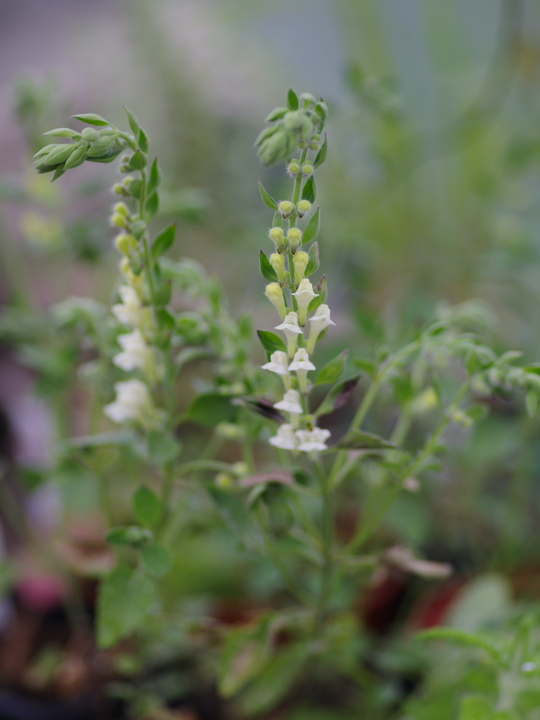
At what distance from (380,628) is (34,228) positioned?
67 cm

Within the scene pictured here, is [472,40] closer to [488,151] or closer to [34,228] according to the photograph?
[488,151]

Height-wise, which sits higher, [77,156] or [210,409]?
[77,156]

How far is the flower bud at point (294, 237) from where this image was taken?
1.08ft

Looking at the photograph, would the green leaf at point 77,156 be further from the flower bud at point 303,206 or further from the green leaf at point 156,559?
the green leaf at point 156,559

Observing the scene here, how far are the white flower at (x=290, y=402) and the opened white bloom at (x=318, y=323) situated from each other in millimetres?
27

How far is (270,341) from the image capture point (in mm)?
356

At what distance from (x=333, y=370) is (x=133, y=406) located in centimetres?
16

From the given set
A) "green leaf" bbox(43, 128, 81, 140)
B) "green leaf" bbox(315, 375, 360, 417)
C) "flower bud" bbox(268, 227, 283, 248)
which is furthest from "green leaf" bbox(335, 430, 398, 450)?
"green leaf" bbox(43, 128, 81, 140)

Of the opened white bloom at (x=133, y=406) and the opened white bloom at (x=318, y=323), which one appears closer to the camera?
the opened white bloom at (x=318, y=323)

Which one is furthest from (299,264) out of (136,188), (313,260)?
(136,188)

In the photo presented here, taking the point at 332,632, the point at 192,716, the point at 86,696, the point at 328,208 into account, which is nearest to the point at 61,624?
the point at 86,696

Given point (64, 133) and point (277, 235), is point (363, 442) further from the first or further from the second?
point (64, 133)

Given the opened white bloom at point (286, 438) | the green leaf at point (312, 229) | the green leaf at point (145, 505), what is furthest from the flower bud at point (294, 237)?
the green leaf at point (145, 505)

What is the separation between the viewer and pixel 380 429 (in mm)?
793
